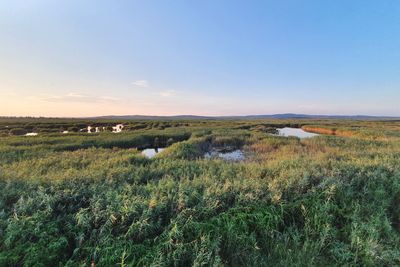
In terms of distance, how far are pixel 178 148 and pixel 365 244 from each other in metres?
13.7

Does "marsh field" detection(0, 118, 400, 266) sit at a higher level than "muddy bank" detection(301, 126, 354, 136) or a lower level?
higher

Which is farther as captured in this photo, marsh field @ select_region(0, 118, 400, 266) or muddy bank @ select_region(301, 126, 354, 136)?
A: muddy bank @ select_region(301, 126, 354, 136)

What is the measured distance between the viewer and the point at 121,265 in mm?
3848

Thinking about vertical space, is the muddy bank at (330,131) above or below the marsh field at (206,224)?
below

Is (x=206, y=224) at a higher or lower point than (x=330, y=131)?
higher

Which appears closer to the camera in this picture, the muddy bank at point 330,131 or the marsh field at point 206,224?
the marsh field at point 206,224

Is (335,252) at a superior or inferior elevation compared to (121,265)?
inferior

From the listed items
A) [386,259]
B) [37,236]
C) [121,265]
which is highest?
[37,236]

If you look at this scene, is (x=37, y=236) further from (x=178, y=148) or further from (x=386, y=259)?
(x=178, y=148)

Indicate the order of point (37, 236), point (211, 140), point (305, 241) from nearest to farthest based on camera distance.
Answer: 1. point (37, 236)
2. point (305, 241)
3. point (211, 140)

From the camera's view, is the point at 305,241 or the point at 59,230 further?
the point at 305,241

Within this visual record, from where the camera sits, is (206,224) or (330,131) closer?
(206,224)

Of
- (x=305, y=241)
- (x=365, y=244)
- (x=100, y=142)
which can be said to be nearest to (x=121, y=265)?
(x=305, y=241)

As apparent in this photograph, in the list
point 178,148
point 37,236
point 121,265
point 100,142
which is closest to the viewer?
point 121,265
